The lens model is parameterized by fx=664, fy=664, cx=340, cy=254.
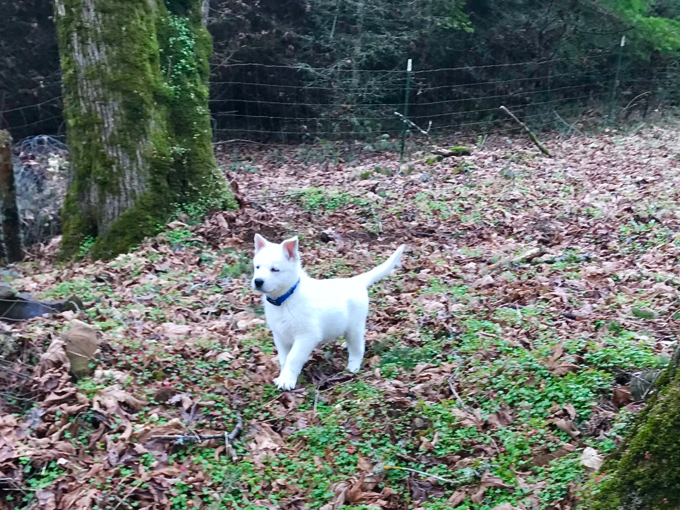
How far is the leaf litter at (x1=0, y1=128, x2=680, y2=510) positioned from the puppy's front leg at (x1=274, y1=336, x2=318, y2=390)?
0.30ft

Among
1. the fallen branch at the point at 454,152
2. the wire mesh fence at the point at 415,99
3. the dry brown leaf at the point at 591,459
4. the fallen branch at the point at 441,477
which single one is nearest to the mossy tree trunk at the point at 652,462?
the dry brown leaf at the point at 591,459

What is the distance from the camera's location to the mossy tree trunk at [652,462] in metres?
2.86

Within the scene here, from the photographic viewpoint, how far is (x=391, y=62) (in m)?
18.8

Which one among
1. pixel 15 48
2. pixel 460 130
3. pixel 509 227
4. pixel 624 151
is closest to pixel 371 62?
pixel 460 130

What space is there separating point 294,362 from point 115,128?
4582 mm

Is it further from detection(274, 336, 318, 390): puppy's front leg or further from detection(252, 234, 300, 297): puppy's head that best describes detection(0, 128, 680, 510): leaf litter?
detection(252, 234, 300, 297): puppy's head

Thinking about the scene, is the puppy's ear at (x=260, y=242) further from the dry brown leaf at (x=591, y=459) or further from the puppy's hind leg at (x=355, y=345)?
the dry brown leaf at (x=591, y=459)

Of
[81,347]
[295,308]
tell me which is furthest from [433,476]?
[81,347]

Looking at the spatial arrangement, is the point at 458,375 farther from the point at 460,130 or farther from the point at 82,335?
the point at 460,130

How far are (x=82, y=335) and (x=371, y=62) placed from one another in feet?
49.3

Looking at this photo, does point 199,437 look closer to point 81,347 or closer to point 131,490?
point 131,490

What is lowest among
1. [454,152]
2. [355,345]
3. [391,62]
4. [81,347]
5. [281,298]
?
[454,152]

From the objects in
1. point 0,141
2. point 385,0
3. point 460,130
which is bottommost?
point 460,130

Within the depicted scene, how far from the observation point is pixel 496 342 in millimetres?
5406
